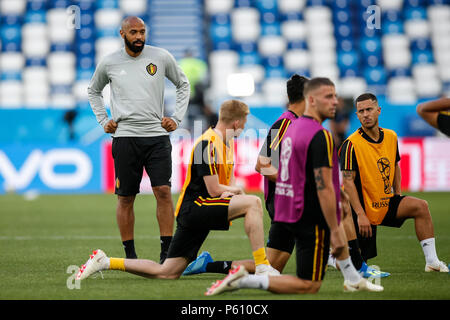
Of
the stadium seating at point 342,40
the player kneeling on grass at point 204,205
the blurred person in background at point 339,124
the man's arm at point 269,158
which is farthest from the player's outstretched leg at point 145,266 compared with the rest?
the stadium seating at point 342,40

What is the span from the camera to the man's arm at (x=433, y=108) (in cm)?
602

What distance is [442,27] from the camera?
23.4 metres

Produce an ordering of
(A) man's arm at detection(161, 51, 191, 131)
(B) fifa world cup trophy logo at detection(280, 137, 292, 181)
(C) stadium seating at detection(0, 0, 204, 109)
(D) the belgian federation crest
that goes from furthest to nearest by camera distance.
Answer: (C) stadium seating at detection(0, 0, 204, 109), (A) man's arm at detection(161, 51, 191, 131), (D) the belgian federation crest, (B) fifa world cup trophy logo at detection(280, 137, 292, 181)

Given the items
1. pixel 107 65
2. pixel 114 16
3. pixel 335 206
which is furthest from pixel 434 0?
pixel 335 206

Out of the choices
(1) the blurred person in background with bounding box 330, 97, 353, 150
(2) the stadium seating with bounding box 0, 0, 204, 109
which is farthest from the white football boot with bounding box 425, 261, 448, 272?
(2) the stadium seating with bounding box 0, 0, 204, 109

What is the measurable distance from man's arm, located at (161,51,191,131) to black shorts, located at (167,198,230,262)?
1.44m

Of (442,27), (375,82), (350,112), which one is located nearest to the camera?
(350,112)

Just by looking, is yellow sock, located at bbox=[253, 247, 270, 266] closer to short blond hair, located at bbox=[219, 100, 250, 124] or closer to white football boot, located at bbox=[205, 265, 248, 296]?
white football boot, located at bbox=[205, 265, 248, 296]

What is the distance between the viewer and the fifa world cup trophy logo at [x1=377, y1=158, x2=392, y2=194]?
729 centimetres

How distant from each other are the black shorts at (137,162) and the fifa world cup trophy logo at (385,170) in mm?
2050

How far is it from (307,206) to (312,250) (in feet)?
1.05

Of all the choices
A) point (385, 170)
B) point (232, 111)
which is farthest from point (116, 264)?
point (385, 170)

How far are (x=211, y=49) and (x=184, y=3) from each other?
2.62 metres
